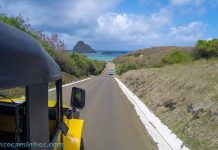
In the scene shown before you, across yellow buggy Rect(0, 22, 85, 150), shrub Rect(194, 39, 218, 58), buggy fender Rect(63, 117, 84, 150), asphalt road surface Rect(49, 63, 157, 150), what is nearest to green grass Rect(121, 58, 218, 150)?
asphalt road surface Rect(49, 63, 157, 150)

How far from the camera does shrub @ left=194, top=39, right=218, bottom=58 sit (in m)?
44.5

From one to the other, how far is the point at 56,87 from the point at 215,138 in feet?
22.8

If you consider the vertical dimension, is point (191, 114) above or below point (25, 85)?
below

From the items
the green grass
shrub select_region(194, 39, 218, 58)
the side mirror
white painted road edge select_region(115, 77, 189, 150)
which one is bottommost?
white painted road edge select_region(115, 77, 189, 150)

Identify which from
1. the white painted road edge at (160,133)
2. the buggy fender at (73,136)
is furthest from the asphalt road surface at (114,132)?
the buggy fender at (73,136)

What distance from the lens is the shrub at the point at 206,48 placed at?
4445 cm

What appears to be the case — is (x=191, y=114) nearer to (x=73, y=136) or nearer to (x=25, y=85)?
(x=73, y=136)

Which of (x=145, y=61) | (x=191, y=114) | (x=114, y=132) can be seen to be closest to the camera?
(x=114, y=132)

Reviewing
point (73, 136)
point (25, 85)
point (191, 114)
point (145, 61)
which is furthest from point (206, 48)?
point (145, 61)

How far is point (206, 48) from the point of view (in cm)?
4591

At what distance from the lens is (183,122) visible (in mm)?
13812

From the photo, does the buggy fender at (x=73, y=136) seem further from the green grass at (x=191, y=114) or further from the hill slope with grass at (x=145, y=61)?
the hill slope with grass at (x=145, y=61)

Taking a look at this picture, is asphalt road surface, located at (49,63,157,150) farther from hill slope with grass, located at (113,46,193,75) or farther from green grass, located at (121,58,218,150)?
hill slope with grass, located at (113,46,193,75)

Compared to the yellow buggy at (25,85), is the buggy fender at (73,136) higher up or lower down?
lower down
